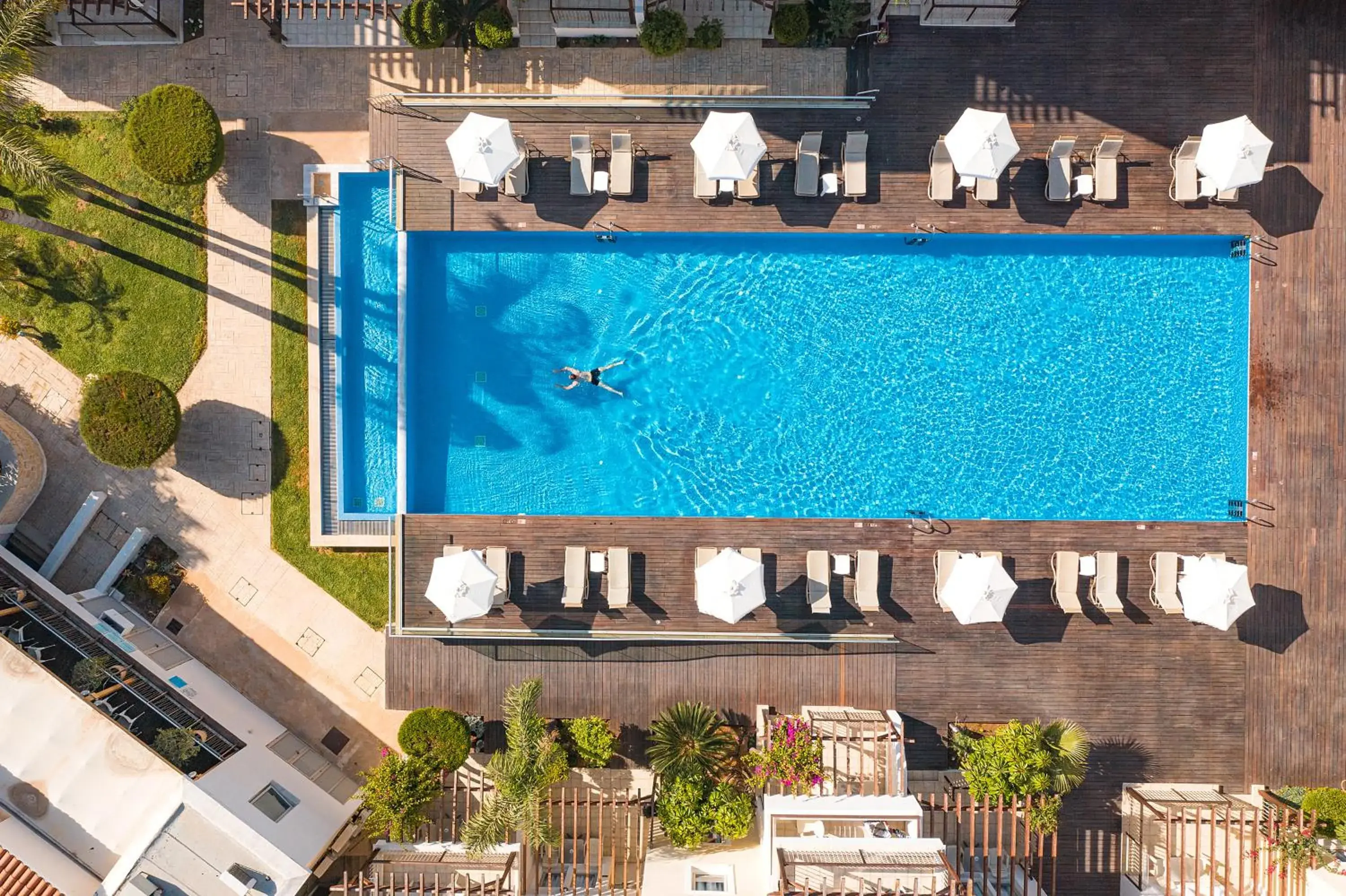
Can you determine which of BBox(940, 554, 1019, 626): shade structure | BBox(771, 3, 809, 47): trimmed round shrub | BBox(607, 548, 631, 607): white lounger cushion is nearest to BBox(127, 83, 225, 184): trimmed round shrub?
BBox(607, 548, 631, 607): white lounger cushion

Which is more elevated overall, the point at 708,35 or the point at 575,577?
the point at 708,35

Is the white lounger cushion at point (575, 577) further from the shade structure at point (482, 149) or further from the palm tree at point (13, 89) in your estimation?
the palm tree at point (13, 89)

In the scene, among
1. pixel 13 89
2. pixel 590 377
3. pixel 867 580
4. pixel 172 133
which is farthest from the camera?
pixel 590 377

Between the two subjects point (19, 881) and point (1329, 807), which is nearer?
point (19, 881)

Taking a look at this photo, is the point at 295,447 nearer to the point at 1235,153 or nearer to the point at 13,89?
the point at 13,89

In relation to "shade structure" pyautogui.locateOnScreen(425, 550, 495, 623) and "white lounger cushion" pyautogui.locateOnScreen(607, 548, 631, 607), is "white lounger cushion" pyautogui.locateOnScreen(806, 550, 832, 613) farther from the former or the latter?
"shade structure" pyautogui.locateOnScreen(425, 550, 495, 623)

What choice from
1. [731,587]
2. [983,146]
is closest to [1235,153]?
[983,146]
